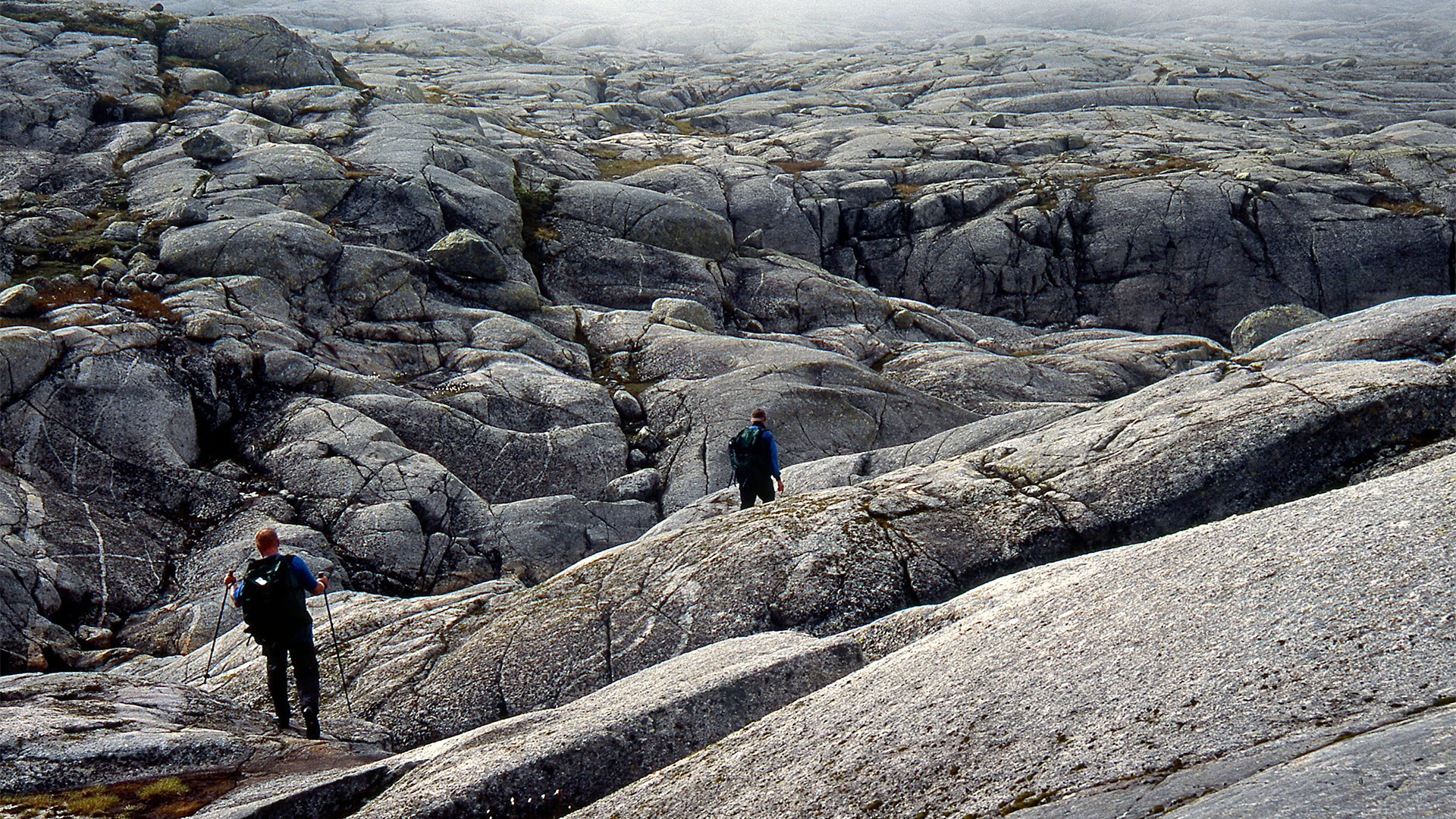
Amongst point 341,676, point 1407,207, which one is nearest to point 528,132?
point 341,676

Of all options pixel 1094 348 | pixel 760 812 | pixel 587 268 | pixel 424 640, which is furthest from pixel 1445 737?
pixel 587 268

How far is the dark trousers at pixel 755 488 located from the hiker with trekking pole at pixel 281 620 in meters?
11.0

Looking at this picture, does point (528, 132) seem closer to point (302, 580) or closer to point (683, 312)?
point (683, 312)

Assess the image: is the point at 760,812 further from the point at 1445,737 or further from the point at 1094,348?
the point at 1094,348

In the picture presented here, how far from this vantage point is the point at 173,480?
100 ft

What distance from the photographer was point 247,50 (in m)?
73.9

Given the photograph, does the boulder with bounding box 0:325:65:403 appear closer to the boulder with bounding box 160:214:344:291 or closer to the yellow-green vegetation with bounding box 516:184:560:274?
the boulder with bounding box 160:214:344:291

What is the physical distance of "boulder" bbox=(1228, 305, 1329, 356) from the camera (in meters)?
48.3

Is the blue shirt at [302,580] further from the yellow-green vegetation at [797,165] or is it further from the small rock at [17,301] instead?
the yellow-green vegetation at [797,165]

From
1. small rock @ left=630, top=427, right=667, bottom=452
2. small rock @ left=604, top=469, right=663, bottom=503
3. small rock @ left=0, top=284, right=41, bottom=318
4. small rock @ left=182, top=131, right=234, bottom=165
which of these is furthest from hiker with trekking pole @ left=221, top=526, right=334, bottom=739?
small rock @ left=182, top=131, right=234, bottom=165

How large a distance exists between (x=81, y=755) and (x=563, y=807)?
7286 millimetres

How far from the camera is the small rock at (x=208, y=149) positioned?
52.9 m

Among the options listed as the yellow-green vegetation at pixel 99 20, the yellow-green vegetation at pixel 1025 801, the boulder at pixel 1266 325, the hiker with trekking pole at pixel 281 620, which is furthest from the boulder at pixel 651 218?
the yellow-green vegetation at pixel 1025 801

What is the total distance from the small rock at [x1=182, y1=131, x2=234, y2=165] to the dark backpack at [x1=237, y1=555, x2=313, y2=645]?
4817cm
